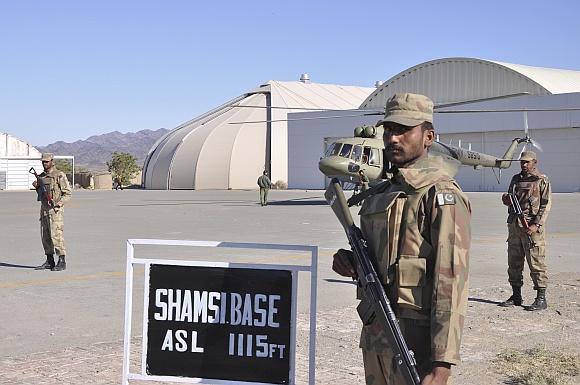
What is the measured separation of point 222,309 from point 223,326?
10 cm

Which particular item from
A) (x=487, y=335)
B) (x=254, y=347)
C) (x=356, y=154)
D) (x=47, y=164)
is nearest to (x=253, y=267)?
(x=254, y=347)

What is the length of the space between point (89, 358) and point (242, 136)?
63337 millimetres

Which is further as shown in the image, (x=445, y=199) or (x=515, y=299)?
(x=515, y=299)

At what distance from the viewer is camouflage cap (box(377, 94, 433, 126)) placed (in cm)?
335

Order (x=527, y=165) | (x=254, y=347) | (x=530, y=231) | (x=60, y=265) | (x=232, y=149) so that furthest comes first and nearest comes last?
(x=232, y=149), (x=60, y=265), (x=527, y=165), (x=530, y=231), (x=254, y=347)

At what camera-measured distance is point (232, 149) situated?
225 feet

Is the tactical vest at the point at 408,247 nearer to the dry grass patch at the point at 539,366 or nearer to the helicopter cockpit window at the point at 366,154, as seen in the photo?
the dry grass patch at the point at 539,366

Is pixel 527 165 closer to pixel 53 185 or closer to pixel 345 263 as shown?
pixel 345 263

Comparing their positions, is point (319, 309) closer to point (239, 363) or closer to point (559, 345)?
point (559, 345)

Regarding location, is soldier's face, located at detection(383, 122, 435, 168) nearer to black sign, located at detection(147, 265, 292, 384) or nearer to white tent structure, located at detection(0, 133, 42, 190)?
black sign, located at detection(147, 265, 292, 384)

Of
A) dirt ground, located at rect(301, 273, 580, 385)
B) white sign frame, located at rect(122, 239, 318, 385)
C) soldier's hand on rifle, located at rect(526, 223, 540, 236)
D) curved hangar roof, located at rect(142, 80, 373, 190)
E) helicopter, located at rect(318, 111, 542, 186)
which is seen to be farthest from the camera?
curved hangar roof, located at rect(142, 80, 373, 190)

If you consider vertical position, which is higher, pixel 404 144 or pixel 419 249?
pixel 404 144

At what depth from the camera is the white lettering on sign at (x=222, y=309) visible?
4488 mm

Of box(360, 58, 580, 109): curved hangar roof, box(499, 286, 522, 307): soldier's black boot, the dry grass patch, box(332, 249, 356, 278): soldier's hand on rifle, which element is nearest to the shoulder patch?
box(332, 249, 356, 278): soldier's hand on rifle
